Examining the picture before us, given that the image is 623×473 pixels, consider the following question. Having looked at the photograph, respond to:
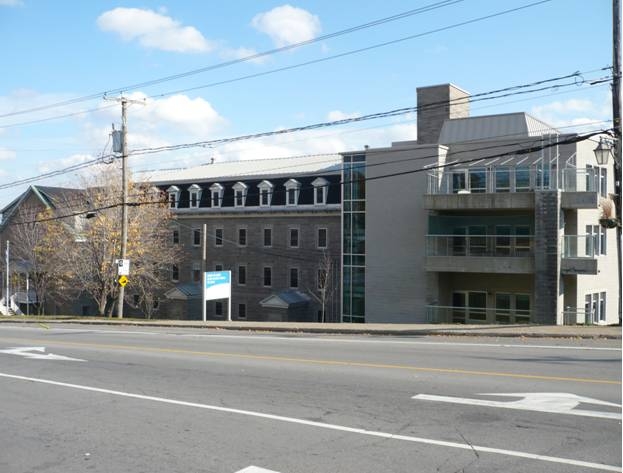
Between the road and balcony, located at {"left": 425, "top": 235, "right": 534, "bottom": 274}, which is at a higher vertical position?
balcony, located at {"left": 425, "top": 235, "right": 534, "bottom": 274}

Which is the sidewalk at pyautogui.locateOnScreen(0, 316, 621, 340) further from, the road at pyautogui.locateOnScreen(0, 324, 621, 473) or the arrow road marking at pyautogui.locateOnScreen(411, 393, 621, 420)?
the arrow road marking at pyautogui.locateOnScreen(411, 393, 621, 420)

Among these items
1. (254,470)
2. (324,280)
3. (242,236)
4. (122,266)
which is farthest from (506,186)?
(254,470)

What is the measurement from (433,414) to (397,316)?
25.8 m

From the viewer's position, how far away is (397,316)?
34.9m

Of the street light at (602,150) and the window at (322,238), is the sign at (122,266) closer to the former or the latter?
the window at (322,238)

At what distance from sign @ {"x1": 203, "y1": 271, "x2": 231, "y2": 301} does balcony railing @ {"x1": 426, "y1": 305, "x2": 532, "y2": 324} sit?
10203 mm

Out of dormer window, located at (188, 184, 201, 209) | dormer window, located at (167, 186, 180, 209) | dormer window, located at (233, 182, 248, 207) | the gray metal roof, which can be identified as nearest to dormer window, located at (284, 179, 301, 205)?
dormer window, located at (233, 182, 248, 207)

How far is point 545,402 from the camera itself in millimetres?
9773

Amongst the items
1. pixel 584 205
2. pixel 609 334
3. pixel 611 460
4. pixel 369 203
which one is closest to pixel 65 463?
pixel 611 460

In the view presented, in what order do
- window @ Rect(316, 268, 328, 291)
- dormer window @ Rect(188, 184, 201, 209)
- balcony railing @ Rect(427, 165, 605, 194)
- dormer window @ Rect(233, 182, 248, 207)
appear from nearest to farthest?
balcony railing @ Rect(427, 165, 605, 194)
window @ Rect(316, 268, 328, 291)
dormer window @ Rect(233, 182, 248, 207)
dormer window @ Rect(188, 184, 201, 209)

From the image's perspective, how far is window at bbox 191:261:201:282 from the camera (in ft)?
174

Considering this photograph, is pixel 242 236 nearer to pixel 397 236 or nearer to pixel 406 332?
pixel 397 236

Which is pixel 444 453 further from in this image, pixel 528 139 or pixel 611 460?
pixel 528 139

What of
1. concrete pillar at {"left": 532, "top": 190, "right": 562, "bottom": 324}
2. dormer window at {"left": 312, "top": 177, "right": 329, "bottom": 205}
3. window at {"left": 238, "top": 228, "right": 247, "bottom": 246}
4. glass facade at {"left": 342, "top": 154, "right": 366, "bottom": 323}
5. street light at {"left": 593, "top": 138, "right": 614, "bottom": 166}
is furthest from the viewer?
window at {"left": 238, "top": 228, "right": 247, "bottom": 246}
